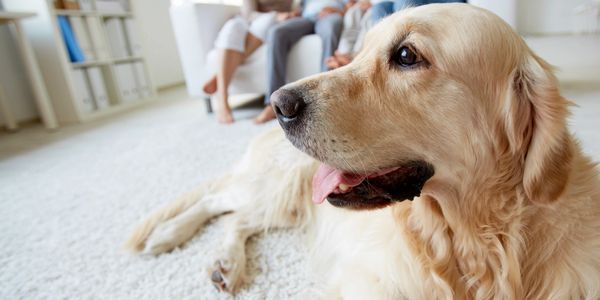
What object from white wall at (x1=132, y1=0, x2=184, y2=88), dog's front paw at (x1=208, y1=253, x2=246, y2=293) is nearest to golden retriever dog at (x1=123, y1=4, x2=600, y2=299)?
dog's front paw at (x1=208, y1=253, x2=246, y2=293)

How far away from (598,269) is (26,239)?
186cm

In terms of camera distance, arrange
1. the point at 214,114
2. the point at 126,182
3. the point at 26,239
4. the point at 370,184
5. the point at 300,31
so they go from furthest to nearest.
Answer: the point at 214,114, the point at 300,31, the point at 126,182, the point at 26,239, the point at 370,184

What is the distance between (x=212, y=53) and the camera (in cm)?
335

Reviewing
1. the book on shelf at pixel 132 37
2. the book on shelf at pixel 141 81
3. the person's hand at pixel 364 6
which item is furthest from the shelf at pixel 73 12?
the person's hand at pixel 364 6

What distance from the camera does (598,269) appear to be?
66 centimetres

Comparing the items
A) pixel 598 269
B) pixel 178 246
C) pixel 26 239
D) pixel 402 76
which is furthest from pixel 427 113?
pixel 26 239

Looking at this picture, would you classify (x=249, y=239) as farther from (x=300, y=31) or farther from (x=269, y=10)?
(x=269, y=10)

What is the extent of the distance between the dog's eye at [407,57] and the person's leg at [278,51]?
2283 millimetres

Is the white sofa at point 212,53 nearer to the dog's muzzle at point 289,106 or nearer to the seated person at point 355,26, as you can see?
the seated person at point 355,26

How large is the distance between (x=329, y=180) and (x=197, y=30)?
2.92m

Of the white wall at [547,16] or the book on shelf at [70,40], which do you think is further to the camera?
the white wall at [547,16]

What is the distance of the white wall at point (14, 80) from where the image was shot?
3.74 meters

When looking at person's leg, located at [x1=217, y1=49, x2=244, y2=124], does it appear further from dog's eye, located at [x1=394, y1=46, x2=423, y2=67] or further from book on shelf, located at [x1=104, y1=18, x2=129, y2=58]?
dog's eye, located at [x1=394, y1=46, x2=423, y2=67]

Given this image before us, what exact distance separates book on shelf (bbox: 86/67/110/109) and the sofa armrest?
1.16 meters
